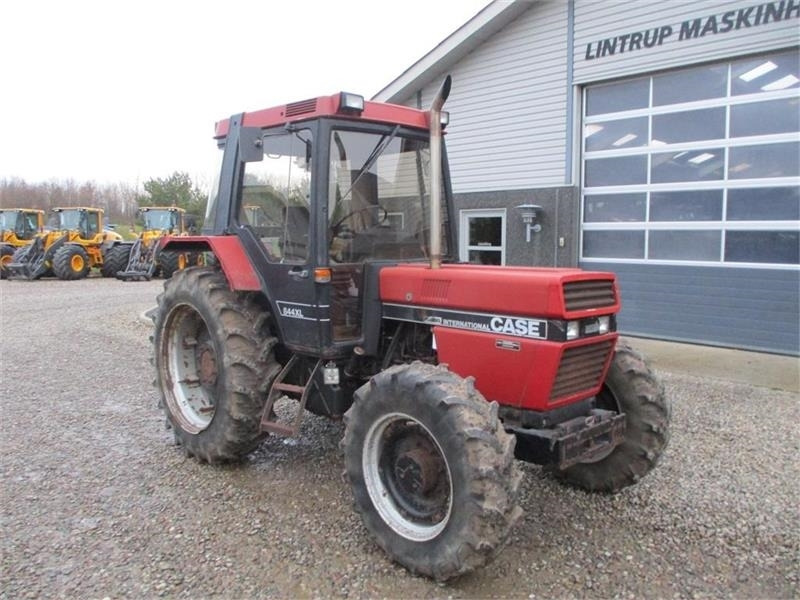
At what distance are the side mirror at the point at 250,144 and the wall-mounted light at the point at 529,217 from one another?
6408 mm

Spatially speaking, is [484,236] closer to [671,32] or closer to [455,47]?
[455,47]

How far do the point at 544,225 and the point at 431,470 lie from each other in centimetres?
726

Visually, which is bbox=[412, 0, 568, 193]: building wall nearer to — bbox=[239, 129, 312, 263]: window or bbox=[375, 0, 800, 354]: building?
bbox=[375, 0, 800, 354]: building

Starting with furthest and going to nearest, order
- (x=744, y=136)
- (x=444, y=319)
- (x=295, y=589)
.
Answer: (x=744, y=136) < (x=444, y=319) < (x=295, y=589)

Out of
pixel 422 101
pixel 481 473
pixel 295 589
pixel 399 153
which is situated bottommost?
pixel 295 589

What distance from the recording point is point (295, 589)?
9.78 ft

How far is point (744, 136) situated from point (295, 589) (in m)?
7.80

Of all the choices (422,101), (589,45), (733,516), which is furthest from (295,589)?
(422,101)

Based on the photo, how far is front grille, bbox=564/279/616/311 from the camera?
124 inches

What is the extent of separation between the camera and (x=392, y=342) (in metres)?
3.91

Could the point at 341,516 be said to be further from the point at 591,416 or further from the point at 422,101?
the point at 422,101

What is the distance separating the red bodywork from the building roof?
745 centimetres

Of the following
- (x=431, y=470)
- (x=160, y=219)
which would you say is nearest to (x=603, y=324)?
(x=431, y=470)

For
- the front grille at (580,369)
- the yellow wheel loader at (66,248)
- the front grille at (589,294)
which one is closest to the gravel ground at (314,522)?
the front grille at (580,369)
